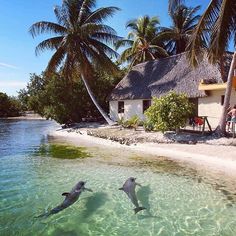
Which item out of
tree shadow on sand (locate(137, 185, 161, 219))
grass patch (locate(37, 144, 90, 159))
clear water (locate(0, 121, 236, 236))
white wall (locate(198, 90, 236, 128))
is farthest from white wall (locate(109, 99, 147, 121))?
tree shadow on sand (locate(137, 185, 161, 219))

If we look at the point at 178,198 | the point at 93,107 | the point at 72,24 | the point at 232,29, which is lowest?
the point at 178,198

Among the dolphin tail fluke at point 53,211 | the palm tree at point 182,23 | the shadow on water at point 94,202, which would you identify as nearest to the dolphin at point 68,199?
the dolphin tail fluke at point 53,211

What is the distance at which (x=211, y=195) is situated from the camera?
29.5ft

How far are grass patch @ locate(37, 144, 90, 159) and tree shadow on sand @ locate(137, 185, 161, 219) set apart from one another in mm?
5438

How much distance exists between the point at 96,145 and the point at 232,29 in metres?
9.21

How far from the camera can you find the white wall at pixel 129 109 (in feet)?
79.4

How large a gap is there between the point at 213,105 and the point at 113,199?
1272 centimetres

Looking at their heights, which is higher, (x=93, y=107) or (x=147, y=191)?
(x=93, y=107)

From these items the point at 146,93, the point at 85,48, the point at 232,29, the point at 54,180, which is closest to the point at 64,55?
the point at 85,48

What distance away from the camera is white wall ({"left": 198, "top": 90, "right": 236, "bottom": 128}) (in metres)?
19.2

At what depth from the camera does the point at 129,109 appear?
25.2 meters

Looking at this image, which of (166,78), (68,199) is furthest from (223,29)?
(68,199)

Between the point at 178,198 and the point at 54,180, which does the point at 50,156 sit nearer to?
the point at 54,180

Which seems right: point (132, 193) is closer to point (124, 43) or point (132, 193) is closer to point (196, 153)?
point (196, 153)
